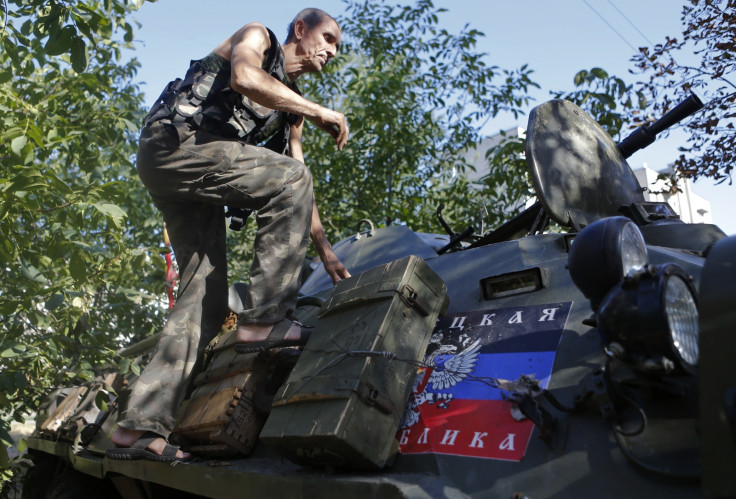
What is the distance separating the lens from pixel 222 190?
10.5 ft

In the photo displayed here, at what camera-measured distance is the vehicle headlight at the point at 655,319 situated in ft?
5.45

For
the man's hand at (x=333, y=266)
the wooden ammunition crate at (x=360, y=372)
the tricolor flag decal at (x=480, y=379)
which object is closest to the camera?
the tricolor flag decal at (x=480, y=379)

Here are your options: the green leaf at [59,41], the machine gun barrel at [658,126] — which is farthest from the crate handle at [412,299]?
the green leaf at [59,41]

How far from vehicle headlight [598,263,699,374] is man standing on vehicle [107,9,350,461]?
1.51m

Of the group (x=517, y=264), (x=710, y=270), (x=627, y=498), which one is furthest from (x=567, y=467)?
(x=517, y=264)

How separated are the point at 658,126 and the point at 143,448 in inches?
123

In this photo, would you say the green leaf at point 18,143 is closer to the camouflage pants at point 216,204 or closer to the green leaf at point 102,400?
the camouflage pants at point 216,204

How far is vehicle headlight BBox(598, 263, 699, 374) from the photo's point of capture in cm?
166

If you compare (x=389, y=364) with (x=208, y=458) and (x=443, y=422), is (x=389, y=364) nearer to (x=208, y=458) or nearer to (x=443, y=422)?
(x=443, y=422)

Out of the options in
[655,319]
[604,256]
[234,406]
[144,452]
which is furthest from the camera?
[144,452]

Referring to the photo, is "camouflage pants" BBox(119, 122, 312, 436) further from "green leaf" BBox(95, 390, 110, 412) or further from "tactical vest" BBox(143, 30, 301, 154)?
"green leaf" BBox(95, 390, 110, 412)

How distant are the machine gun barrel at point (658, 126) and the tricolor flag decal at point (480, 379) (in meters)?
2.05

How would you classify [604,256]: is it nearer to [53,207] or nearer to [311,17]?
[311,17]

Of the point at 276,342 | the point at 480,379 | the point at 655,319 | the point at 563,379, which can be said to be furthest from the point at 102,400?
the point at 655,319
